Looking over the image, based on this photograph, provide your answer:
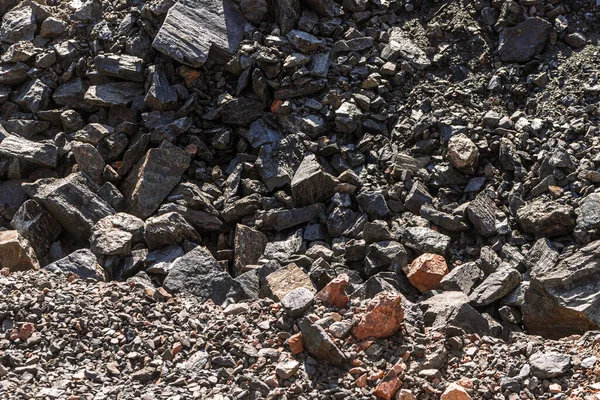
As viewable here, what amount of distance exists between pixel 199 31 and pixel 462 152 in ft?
11.6

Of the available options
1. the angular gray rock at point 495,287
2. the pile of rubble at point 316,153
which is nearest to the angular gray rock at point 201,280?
the pile of rubble at point 316,153

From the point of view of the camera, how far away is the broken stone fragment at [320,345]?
16.5 feet

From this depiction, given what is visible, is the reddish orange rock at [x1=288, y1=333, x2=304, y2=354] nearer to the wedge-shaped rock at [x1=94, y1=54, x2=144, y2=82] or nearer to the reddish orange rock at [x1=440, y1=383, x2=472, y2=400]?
the reddish orange rock at [x1=440, y1=383, x2=472, y2=400]

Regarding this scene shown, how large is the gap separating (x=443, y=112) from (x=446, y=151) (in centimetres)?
49

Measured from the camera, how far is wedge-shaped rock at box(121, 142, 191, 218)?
7398 mm

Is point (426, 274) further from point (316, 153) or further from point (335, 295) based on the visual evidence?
point (316, 153)

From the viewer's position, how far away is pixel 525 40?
25.2 feet

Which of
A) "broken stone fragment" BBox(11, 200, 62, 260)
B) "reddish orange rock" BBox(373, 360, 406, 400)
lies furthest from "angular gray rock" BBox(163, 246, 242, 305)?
"reddish orange rock" BBox(373, 360, 406, 400)

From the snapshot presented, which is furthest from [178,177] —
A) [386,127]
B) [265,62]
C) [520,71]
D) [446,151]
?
[520,71]

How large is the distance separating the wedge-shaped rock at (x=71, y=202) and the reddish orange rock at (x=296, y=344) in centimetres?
305

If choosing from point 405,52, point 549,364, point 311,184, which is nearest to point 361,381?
point 549,364

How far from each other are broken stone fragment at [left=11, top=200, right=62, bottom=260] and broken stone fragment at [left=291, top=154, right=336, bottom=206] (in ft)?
8.86

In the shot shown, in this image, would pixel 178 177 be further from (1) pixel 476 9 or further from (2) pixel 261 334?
(1) pixel 476 9

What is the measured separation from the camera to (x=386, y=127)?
765 cm
